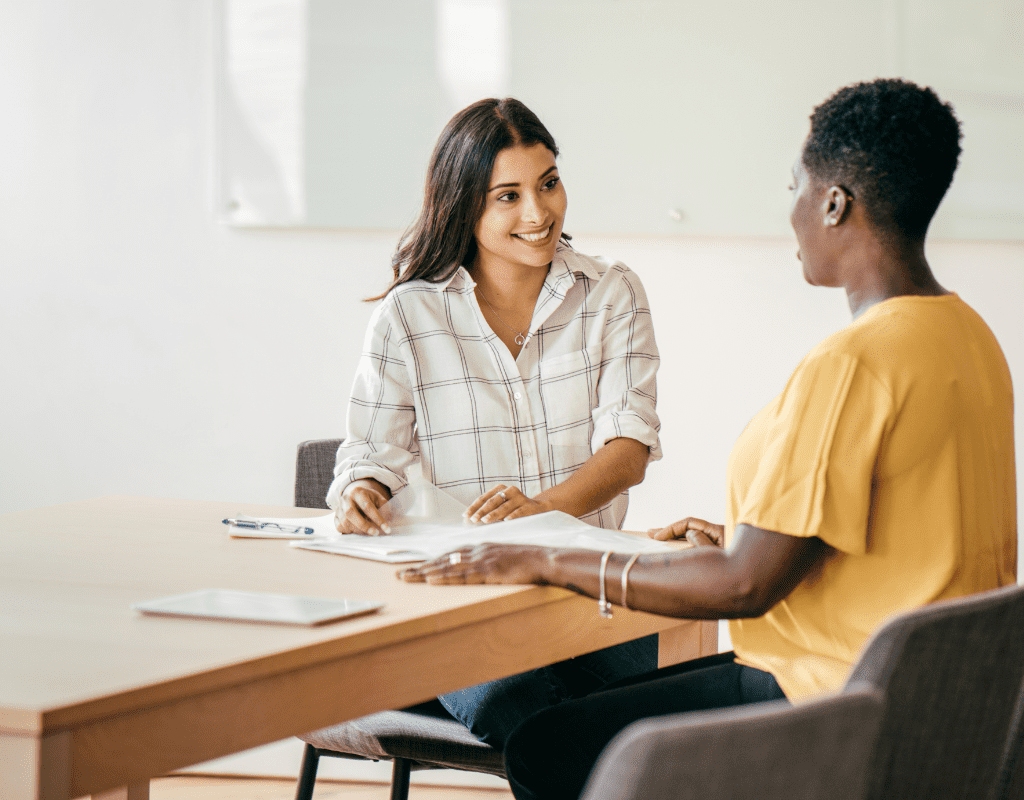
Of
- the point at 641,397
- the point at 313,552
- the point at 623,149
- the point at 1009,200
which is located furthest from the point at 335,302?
the point at 1009,200

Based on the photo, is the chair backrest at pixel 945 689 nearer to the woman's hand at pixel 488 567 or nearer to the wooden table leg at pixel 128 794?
the woman's hand at pixel 488 567

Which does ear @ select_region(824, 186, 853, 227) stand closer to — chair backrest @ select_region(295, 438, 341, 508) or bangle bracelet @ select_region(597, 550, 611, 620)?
bangle bracelet @ select_region(597, 550, 611, 620)

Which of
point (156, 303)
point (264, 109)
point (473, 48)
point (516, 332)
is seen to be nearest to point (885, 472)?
point (516, 332)

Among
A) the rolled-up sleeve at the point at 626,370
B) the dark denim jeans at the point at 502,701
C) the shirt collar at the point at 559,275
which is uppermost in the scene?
the shirt collar at the point at 559,275

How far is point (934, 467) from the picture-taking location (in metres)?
1.13

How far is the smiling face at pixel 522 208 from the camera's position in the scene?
6.55 feet

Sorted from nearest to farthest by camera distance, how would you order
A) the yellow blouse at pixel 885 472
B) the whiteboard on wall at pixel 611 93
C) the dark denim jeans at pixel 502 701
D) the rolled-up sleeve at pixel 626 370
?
the yellow blouse at pixel 885 472
the dark denim jeans at pixel 502 701
the rolled-up sleeve at pixel 626 370
the whiteboard on wall at pixel 611 93

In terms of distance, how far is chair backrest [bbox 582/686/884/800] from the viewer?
61 cm

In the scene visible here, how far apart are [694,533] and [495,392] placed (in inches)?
19.9

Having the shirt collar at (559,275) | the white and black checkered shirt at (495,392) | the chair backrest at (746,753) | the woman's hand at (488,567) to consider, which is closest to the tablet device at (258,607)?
the woman's hand at (488,567)

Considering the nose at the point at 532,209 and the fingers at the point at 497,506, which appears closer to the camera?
the fingers at the point at 497,506

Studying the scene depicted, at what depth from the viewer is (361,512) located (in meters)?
1.65

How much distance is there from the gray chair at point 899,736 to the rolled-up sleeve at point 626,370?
3.26 feet

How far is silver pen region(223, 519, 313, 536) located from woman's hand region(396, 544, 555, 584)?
1.17ft
